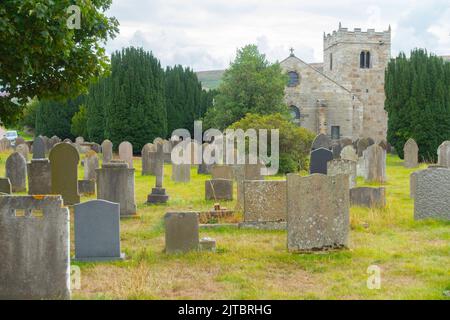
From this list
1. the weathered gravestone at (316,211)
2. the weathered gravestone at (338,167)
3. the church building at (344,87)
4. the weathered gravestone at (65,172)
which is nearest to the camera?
the weathered gravestone at (316,211)

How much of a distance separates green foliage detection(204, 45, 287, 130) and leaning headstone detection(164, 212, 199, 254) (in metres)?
28.7

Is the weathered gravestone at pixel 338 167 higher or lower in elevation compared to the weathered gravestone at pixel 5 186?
higher

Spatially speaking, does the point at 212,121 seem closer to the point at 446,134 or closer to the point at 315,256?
the point at 446,134

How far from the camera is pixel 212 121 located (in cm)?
3956

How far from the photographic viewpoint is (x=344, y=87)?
1841 inches

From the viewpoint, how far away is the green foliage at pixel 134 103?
36.1 metres

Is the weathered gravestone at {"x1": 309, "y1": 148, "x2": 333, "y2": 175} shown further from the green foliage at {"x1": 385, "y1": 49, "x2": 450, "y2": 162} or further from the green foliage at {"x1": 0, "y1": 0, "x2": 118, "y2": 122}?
the green foliage at {"x1": 385, "y1": 49, "x2": 450, "y2": 162}

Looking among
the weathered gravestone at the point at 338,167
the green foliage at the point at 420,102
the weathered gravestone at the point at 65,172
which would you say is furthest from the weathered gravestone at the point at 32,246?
the green foliage at the point at 420,102

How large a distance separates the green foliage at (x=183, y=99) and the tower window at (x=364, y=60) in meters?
14.5

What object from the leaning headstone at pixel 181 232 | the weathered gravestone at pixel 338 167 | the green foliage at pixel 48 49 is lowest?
the leaning headstone at pixel 181 232

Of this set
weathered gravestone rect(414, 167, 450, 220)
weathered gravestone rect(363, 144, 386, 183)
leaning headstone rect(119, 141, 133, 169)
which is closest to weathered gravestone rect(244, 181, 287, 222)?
weathered gravestone rect(414, 167, 450, 220)

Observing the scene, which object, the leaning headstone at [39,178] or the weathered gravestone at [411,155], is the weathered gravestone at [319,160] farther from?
the weathered gravestone at [411,155]

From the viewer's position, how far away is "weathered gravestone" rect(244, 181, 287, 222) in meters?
11.1
